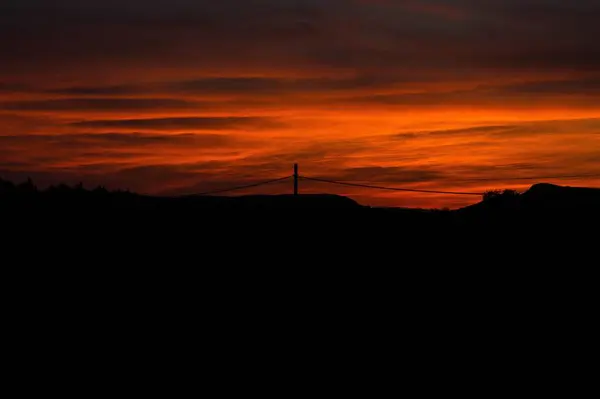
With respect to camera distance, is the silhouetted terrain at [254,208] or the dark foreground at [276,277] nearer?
the dark foreground at [276,277]

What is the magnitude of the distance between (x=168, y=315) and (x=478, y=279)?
359 inches

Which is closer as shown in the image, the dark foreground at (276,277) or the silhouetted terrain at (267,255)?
the dark foreground at (276,277)

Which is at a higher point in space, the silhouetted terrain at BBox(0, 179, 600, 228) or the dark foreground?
the silhouetted terrain at BBox(0, 179, 600, 228)

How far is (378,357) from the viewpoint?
17.3m

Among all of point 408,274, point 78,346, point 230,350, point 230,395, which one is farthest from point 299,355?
point 408,274

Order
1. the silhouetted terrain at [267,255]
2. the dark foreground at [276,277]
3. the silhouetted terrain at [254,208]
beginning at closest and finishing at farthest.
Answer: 1. the dark foreground at [276,277]
2. the silhouetted terrain at [267,255]
3. the silhouetted terrain at [254,208]

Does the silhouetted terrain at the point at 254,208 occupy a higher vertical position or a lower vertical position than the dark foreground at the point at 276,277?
higher

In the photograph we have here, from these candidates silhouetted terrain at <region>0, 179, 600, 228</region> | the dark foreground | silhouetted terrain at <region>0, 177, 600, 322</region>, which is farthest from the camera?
silhouetted terrain at <region>0, 179, 600, 228</region>

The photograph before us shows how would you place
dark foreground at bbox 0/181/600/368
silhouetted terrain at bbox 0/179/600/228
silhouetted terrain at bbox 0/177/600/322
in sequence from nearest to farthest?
dark foreground at bbox 0/181/600/368 < silhouetted terrain at bbox 0/177/600/322 < silhouetted terrain at bbox 0/179/600/228

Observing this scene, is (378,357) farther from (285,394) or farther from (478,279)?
(478,279)

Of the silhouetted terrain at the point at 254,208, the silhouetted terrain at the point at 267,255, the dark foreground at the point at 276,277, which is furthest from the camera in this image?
the silhouetted terrain at the point at 254,208

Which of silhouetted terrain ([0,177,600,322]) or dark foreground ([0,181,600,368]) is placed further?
silhouetted terrain ([0,177,600,322])

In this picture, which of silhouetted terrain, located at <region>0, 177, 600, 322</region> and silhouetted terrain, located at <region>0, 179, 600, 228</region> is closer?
silhouetted terrain, located at <region>0, 177, 600, 322</region>

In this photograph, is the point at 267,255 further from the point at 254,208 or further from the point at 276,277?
the point at 254,208
